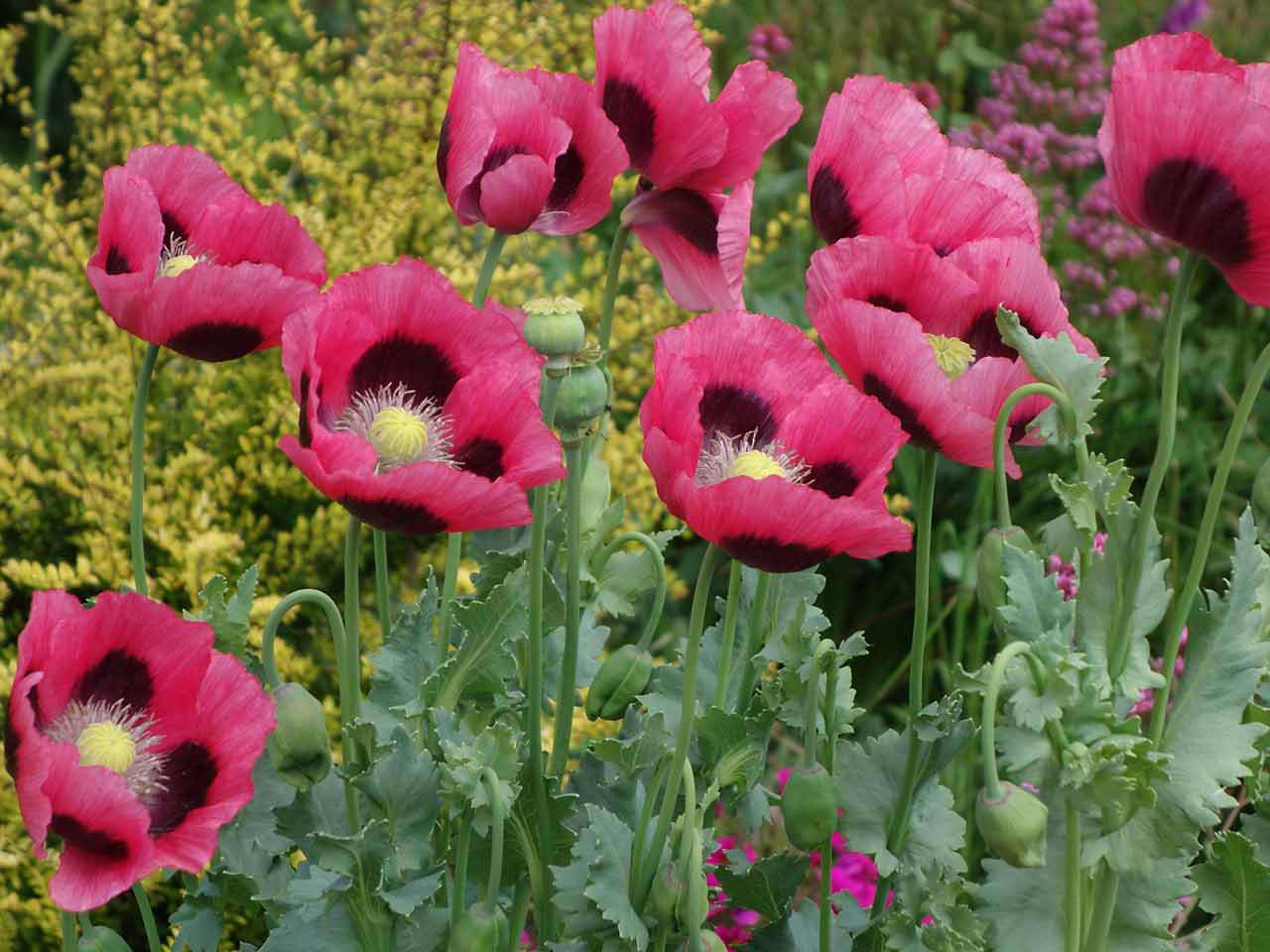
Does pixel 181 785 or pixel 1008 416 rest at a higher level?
pixel 1008 416

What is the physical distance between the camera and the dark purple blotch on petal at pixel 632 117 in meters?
0.94

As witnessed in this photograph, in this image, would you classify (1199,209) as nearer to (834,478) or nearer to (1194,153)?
(1194,153)

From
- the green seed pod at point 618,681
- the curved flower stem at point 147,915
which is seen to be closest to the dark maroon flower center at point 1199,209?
the green seed pod at point 618,681

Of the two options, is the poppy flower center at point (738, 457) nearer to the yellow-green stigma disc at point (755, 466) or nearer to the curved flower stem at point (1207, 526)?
the yellow-green stigma disc at point (755, 466)

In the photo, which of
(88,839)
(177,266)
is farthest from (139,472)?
(88,839)

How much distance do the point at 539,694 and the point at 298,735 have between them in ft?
0.42

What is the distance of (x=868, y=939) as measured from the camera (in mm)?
988

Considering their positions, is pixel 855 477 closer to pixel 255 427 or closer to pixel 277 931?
pixel 277 931

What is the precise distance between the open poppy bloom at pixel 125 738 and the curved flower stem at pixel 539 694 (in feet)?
0.44

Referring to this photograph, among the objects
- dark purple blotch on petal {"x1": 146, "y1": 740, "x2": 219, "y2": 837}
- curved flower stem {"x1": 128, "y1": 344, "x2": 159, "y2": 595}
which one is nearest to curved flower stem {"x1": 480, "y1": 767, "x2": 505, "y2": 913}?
dark purple blotch on petal {"x1": 146, "y1": 740, "x2": 219, "y2": 837}

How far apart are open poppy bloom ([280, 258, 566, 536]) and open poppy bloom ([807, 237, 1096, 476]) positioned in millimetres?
153

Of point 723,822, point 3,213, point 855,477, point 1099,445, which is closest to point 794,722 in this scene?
point 855,477

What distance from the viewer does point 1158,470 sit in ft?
2.63

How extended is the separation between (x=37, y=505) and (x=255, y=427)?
0.24 metres
